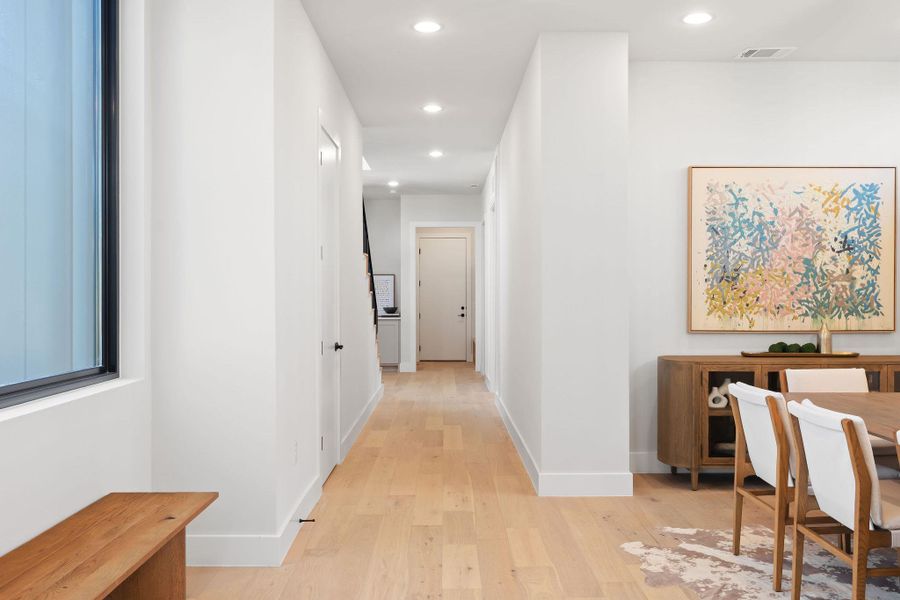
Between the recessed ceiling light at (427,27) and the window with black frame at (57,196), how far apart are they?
1.71 meters

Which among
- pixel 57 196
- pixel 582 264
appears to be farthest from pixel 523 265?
pixel 57 196

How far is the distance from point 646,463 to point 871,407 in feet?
5.97

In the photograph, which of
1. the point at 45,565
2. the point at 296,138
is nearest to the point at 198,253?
the point at 296,138

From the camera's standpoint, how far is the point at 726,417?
168 inches

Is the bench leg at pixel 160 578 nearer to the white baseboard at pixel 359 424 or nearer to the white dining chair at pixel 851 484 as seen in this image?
the white dining chair at pixel 851 484

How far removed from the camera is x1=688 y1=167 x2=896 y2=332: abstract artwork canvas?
459 centimetres

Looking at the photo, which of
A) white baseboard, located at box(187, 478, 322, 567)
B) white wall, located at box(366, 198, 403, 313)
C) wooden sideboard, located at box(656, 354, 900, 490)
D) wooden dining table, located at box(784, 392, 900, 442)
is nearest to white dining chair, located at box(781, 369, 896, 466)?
wooden dining table, located at box(784, 392, 900, 442)

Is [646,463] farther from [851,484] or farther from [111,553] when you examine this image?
[111,553]

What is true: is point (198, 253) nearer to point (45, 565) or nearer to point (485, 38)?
point (45, 565)

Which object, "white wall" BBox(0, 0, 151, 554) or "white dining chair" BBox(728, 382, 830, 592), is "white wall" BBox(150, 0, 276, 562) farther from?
"white dining chair" BBox(728, 382, 830, 592)

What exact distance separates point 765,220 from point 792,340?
79 centimetres

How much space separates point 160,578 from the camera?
2227mm

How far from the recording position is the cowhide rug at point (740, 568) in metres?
2.73

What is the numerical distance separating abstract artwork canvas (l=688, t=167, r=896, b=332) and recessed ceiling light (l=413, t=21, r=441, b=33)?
1853 mm
